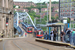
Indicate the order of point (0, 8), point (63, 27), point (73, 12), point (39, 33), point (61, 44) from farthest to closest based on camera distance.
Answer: point (39, 33), point (0, 8), point (73, 12), point (63, 27), point (61, 44)

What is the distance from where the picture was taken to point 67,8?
36.8 metres

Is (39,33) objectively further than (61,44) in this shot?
Yes

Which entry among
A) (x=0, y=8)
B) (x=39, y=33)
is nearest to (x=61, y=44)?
(x=0, y=8)

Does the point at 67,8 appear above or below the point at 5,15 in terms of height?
above

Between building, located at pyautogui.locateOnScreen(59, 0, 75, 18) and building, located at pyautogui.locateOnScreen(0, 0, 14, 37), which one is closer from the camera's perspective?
building, located at pyautogui.locateOnScreen(59, 0, 75, 18)

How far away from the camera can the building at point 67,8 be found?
35.9m

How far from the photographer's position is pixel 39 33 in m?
72.4

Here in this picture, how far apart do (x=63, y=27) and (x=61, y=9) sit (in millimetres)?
10689

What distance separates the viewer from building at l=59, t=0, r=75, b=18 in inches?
1414

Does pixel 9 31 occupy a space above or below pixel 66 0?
below

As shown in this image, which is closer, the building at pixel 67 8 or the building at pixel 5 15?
the building at pixel 67 8

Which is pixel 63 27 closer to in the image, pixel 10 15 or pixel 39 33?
pixel 10 15

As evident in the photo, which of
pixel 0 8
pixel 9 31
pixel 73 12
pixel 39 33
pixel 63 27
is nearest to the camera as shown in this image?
pixel 63 27

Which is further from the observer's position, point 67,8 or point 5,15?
point 5,15
